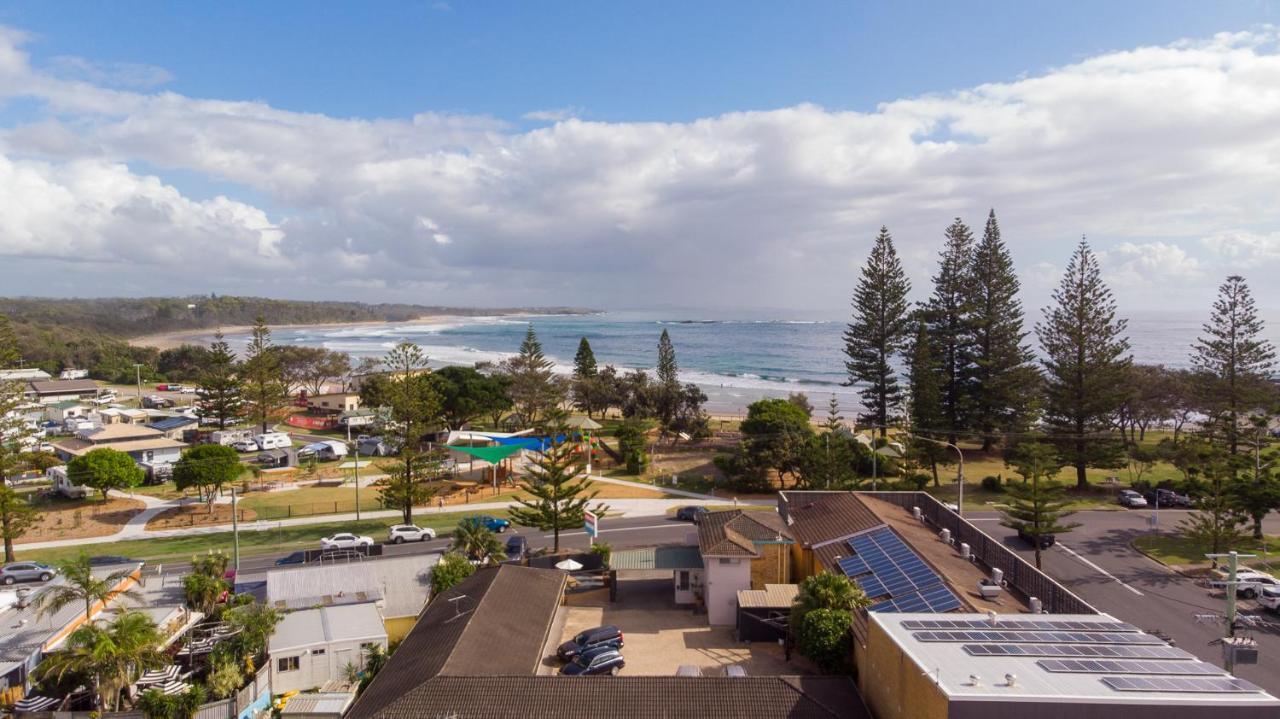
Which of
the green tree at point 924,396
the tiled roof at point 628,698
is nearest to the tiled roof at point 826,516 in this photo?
the tiled roof at point 628,698

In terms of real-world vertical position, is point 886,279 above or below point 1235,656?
above

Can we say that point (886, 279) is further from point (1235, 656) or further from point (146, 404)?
point (146, 404)

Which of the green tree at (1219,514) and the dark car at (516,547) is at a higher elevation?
the green tree at (1219,514)

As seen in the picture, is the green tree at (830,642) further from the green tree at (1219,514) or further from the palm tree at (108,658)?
the green tree at (1219,514)

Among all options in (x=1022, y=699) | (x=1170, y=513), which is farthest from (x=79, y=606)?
(x=1170, y=513)

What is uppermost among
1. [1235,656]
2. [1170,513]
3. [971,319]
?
[971,319]

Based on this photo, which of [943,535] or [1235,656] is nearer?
[1235,656]

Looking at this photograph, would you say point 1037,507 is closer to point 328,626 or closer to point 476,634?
point 476,634
